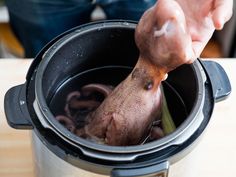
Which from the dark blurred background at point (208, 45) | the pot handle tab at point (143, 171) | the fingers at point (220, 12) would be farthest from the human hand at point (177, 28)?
the dark blurred background at point (208, 45)

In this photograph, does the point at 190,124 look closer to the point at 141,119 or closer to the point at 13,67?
the point at 141,119

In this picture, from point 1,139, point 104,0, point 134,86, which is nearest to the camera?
point 134,86

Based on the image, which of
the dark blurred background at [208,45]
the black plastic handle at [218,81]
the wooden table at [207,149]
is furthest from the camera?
the dark blurred background at [208,45]

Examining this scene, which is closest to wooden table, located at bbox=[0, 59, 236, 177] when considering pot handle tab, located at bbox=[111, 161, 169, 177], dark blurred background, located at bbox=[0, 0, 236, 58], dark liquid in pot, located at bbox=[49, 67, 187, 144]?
dark liquid in pot, located at bbox=[49, 67, 187, 144]

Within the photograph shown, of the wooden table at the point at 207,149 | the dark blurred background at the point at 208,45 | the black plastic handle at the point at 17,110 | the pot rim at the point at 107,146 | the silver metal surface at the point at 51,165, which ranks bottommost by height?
the dark blurred background at the point at 208,45

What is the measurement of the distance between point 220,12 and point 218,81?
0.12 metres

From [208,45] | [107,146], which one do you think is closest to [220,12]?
[107,146]

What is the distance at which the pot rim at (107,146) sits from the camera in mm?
569

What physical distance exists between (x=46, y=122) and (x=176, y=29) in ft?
0.62

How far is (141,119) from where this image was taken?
679 millimetres

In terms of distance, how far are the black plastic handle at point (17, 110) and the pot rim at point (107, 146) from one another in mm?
19

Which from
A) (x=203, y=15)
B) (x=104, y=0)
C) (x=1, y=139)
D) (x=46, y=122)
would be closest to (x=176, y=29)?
(x=203, y=15)

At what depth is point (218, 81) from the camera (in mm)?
678

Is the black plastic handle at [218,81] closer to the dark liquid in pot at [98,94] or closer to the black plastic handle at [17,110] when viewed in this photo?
the dark liquid in pot at [98,94]
